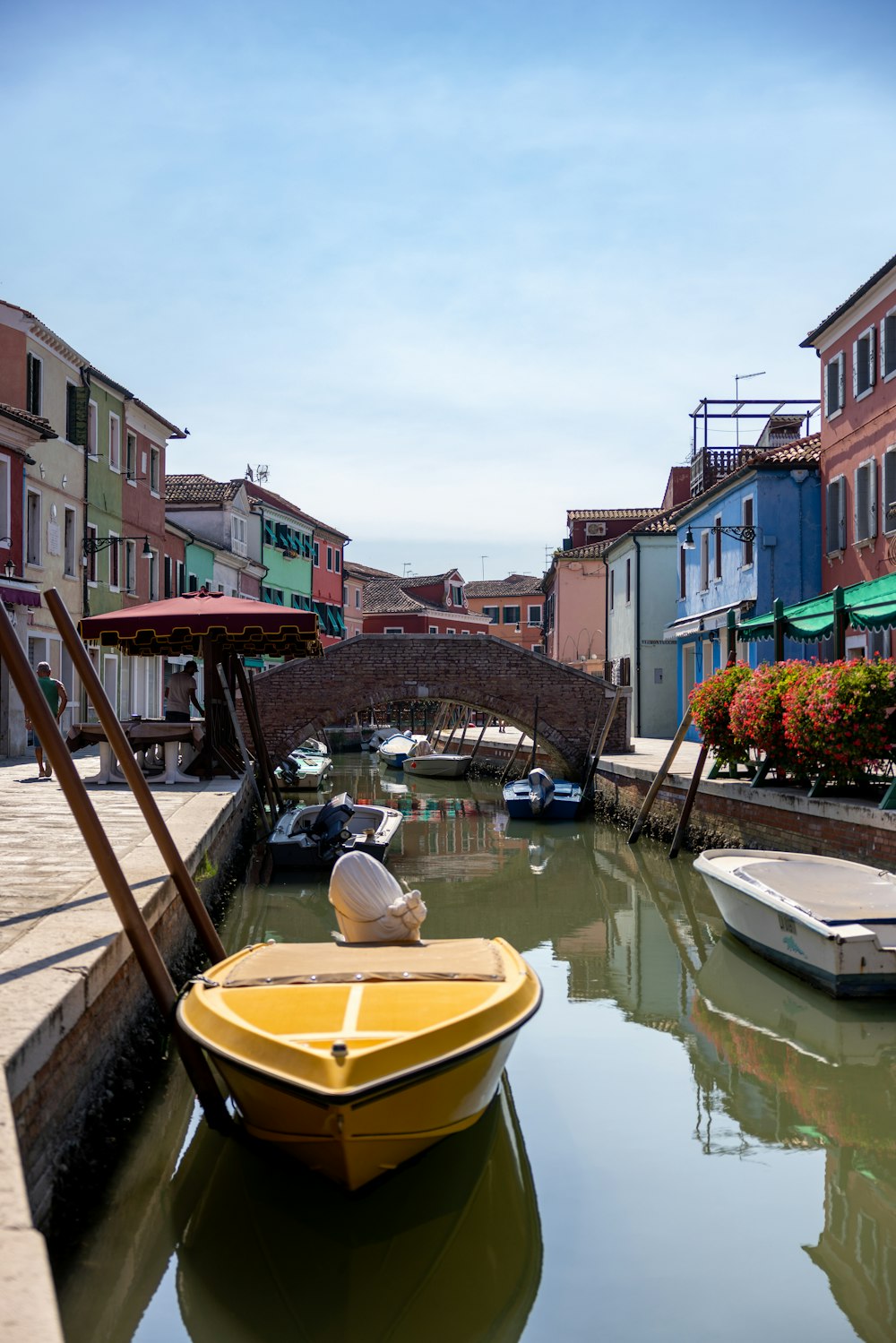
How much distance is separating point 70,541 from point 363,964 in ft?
63.5

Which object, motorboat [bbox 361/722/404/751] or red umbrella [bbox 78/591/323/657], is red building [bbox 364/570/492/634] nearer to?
motorboat [bbox 361/722/404/751]

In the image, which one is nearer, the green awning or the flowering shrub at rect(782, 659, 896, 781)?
the flowering shrub at rect(782, 659, 896, 781)

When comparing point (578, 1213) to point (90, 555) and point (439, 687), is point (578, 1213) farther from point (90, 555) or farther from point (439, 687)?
point (90, 555)

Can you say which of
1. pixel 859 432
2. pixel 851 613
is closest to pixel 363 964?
pixel 851 613

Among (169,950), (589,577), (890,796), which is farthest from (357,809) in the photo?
(589,577)

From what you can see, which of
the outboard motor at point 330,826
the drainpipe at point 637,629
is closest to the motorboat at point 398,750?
the drainpipe at point 637,629

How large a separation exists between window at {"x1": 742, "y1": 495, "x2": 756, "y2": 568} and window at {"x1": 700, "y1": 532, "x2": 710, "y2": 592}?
342 centimetres

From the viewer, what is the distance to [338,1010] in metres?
4.78

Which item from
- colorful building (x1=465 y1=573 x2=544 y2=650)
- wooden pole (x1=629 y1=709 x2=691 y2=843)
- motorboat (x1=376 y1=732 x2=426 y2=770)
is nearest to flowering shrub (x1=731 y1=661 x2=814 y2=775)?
wooden pole (x1=629 y1=709 x2=691 y2=843)

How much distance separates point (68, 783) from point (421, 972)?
5.48 ft

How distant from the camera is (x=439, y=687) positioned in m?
23.6

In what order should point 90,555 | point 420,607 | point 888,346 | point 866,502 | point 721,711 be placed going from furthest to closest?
point 420,607 → point 90,555 → point 866,502 → point 888,346 → point 721,711

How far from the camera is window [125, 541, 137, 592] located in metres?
26.7

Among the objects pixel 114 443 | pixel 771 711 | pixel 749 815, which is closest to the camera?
pixel 771 711
